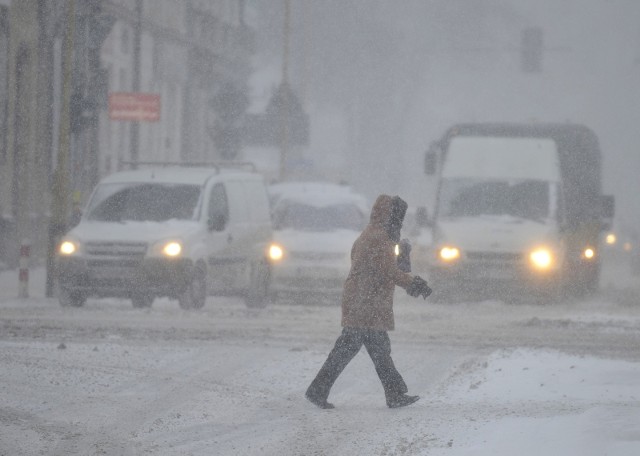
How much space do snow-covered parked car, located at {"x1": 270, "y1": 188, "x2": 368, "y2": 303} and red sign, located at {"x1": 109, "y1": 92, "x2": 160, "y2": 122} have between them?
4801mm

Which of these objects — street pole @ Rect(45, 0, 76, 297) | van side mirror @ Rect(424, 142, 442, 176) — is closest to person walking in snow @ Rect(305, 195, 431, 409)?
street pole @ Rect(45, 0, 76, 297)

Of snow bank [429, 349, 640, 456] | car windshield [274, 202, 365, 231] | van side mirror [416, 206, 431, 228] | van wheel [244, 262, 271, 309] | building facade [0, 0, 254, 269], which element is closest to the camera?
snow bank [429, 349, 640, 456]

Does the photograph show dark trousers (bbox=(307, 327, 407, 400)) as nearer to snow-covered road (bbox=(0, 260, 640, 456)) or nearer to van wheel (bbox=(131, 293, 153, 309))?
snow-covered road (bbox=(0, 260, 640, 456))

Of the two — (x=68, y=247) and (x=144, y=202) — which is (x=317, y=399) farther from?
(x=144, y=202)

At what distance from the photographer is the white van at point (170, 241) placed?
2127cm

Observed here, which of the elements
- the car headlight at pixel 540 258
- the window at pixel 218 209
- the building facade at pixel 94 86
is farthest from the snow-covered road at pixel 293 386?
the building facade at pixel 94 86

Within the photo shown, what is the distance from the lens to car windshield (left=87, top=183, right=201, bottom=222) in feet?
73.5

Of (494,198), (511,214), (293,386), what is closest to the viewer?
(293,386)

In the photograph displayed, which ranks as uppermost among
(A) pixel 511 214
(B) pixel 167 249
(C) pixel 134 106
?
(C) pixel 134 106

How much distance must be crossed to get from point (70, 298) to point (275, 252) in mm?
3469

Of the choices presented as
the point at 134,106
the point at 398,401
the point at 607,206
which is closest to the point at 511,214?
the point at 607,206

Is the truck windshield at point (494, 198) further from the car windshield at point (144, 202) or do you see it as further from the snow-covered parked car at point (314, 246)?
the car windshield at point (144, 202)

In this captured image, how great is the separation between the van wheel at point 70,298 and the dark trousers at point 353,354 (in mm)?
10570

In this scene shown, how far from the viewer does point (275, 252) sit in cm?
2409
